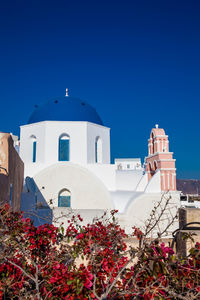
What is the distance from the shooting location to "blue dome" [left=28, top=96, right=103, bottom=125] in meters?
11.3

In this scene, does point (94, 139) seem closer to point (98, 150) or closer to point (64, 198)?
point (98, 150)

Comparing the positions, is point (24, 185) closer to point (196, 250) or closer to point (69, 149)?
point (69, 149)

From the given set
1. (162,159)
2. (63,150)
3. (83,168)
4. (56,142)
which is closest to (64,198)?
(83,168)

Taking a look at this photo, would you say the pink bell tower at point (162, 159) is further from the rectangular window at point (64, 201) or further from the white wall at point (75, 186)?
the rectangular window at point (64, 201)

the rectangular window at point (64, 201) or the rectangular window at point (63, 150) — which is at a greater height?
the rectangular window at point (63, 150)

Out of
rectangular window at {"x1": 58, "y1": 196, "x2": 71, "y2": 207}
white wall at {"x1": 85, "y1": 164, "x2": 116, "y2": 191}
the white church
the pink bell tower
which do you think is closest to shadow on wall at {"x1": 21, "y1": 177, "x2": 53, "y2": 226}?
the white church

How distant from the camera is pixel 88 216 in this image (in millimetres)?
8656

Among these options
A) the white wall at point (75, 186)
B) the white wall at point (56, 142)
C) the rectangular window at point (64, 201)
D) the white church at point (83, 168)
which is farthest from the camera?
the white wall at point (56, 142)

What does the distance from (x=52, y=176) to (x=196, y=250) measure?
8773mm

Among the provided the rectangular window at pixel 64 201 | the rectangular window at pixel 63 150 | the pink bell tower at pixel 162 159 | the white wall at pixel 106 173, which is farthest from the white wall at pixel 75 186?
the pink bell tower at pixel 162 159

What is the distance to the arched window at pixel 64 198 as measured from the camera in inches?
407

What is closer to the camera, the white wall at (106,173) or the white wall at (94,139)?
the white wall at (106,173)

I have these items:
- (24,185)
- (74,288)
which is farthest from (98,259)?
(24,185)

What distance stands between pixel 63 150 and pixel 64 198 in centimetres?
212
